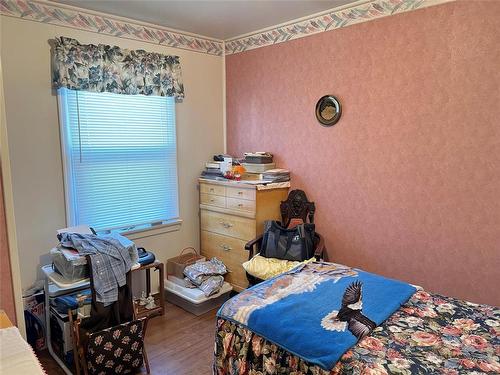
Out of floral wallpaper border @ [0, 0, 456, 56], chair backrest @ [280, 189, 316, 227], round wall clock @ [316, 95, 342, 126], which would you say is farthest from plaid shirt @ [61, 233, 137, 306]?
round wall clock @ [316, 95, 342, 126]

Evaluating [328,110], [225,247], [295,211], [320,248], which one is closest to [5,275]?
[225,247]

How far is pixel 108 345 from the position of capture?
2074 mm

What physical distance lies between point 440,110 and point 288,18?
1472mm

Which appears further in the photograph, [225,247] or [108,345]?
[225,247]

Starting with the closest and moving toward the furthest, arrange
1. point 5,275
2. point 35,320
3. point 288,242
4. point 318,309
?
point 5,275 < point 318,309 < point 35,320 < point 288,242

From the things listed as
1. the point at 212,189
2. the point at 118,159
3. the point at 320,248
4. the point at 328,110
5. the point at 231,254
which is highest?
the point at 328,110

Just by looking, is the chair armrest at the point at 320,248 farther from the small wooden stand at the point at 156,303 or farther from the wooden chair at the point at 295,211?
the small wooden stand at the point at 156,303

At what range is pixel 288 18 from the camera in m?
2.99

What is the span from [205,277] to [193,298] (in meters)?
0.22

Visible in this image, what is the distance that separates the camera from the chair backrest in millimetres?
3166

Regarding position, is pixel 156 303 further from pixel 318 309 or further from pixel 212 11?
pixel 212 11

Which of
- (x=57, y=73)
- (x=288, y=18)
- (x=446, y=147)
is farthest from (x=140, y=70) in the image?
(x=446, y=147)

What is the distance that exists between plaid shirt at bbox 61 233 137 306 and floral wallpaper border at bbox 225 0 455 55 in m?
2.27

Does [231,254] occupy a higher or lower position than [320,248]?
lower
